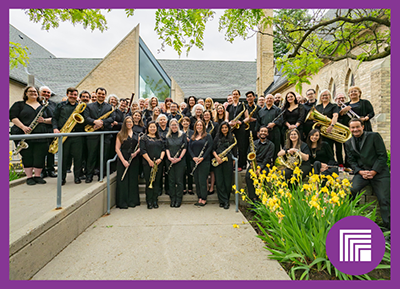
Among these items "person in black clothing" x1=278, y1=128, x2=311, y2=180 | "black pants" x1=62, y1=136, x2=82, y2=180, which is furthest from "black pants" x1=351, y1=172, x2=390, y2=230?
"black pants" x1=62, y1=136, x2=82, y2=180

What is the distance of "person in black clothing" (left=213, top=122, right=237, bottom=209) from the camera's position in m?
4.69

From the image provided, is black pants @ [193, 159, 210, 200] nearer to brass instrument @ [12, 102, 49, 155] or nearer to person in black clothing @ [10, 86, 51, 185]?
person in black clothing @ [10, 86, 51, 185]

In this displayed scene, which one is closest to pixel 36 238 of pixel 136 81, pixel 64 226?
pixel 64 226

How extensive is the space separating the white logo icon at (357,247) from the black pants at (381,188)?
75.8 inches

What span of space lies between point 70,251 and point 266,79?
68.4ft

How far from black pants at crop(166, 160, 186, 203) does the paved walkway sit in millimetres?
644

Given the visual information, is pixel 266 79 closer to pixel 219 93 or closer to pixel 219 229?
pixel 219 93

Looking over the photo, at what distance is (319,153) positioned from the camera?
4746 mm

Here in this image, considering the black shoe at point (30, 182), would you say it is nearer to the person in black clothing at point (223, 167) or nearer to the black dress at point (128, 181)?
the black dress at point (128, 181)

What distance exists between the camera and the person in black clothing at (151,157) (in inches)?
180

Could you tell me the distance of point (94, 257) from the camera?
109 inches

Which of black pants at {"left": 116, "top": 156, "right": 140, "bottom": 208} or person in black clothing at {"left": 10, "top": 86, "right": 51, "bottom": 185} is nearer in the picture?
person in black clothing at {"left": 10, "top": 86, "right": 51, "bottom": 185}

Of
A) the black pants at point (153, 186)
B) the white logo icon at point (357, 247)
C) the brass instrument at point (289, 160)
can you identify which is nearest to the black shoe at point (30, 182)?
the black pants at point (153, 186)

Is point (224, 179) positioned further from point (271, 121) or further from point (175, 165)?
point (271, 121)
